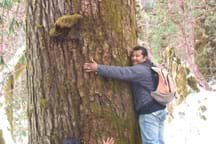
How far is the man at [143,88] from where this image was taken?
2.71 metres

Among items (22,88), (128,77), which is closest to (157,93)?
(128,77)

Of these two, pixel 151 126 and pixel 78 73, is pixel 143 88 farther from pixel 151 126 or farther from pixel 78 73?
pixel 78 73

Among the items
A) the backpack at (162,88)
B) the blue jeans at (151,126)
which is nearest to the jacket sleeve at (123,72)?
the backpack at (162,88)

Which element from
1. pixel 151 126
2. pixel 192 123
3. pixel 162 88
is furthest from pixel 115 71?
pixel 192 123

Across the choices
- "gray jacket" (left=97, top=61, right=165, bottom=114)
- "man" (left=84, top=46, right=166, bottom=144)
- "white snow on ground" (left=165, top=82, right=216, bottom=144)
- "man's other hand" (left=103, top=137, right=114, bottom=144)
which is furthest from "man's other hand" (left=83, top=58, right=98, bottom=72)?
"white snow on ground" (left=165, top=82, right=216, bottom=144)

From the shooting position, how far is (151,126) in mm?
2906

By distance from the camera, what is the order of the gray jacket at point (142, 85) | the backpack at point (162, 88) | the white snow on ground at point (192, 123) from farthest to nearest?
the white snow on ground at point (192, 123)
the backpack at point (162, 88)
the gray jacket at point (142, 85)

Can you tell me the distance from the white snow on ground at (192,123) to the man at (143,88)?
198 inches

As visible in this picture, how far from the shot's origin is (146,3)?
9.03 m

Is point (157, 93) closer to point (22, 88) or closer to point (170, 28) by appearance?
point (22, 88)

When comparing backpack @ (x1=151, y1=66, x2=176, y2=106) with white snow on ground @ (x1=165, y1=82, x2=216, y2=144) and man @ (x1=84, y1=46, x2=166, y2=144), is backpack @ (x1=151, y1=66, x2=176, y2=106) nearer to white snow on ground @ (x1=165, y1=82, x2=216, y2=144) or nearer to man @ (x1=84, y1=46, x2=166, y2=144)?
man @ (x1=84, y1=46, x2=166, y2=144)

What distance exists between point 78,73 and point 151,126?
0.63 metres

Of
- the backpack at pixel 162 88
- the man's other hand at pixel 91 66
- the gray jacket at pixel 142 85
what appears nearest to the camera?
the man's other hand at pixel 91 66

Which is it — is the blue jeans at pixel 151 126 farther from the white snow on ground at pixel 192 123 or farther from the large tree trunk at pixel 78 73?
the white snow on ground at pixel 192 123
